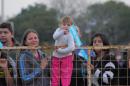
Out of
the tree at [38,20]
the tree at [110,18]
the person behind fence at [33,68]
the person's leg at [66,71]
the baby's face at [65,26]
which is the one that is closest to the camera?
the person behind fence at [33,68]

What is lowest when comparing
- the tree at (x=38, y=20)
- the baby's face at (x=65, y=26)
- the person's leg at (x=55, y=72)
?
the person's leg at (x=55, y=72)

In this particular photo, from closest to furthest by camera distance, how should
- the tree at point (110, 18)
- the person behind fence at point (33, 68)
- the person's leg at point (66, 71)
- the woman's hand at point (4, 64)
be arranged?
the woman's hand at point (4, 64), the person behind fence at point (33, 68), the person's leg at point (66, 71), the tree at point (110, 18)

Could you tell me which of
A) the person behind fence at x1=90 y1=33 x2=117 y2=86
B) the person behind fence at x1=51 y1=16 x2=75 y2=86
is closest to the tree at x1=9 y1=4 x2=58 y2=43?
the person behind fence at x1=90 y1=33 x2=117 y2=86

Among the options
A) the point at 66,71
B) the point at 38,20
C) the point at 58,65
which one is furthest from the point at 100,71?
the point at 38,20

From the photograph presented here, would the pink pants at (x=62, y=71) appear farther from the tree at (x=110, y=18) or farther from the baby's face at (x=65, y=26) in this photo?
the tree at (x=110, y=18)

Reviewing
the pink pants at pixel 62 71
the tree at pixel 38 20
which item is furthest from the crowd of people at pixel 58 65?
the tree at pixel 38 20

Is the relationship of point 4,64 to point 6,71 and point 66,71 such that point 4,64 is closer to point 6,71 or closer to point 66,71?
point 6,71

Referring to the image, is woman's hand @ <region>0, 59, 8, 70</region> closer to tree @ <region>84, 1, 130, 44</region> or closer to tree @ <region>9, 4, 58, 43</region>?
tree @ <region>9, 4, 58, 43</region>

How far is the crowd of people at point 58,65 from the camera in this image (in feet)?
25.2

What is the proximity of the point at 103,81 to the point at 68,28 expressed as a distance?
1.02 m

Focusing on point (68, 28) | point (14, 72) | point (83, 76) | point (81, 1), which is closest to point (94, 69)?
point (83, 76)

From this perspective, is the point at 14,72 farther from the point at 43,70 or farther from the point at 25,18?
the point at 25,18

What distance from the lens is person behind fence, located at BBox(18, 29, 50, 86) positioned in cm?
766

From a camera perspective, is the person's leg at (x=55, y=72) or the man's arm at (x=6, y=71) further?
the person's leg at (x=55, y=72)
